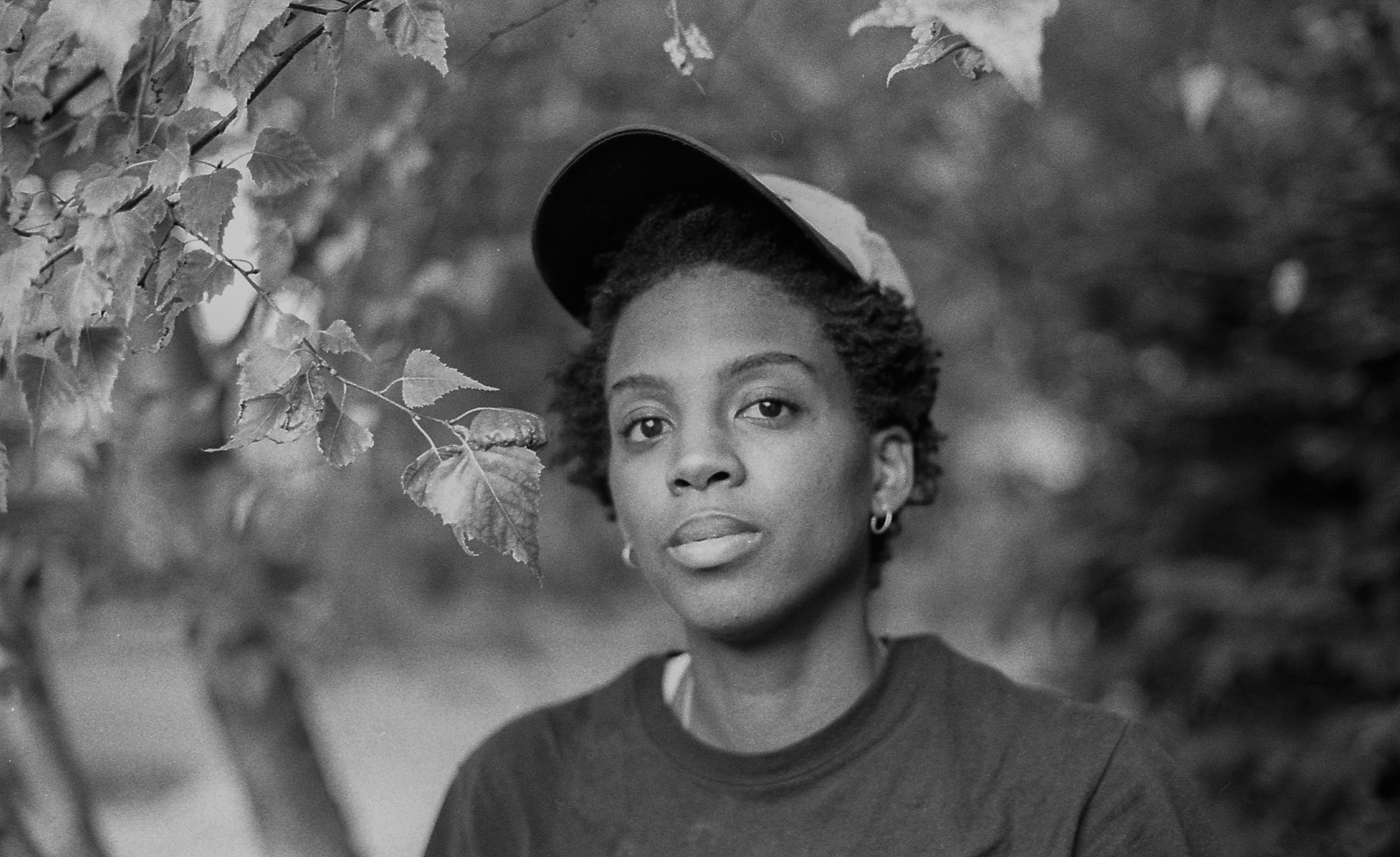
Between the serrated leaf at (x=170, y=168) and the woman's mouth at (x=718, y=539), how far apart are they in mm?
751

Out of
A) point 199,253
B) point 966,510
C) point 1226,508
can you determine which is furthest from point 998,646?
point 199,253

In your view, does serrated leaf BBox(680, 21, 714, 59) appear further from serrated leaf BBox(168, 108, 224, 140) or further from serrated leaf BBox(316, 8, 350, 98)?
Answer: serrated leaf BBox(168, 108, 224, 140)

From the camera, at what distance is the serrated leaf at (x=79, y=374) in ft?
5.05

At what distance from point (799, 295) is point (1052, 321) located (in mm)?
2953

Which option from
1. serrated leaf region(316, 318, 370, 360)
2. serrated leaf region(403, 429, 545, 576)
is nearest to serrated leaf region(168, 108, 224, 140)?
serrated leaf region(316, 318, 370, 360)

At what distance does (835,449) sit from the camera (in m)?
1.99

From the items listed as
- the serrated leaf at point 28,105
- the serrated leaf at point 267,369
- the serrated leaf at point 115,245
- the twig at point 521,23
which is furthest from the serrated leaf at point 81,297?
the twig at point 521,23

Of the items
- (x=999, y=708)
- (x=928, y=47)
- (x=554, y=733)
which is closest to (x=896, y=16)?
(x=928, y=47)

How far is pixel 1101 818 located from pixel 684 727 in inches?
22.6

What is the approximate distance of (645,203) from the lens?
7.03 ft

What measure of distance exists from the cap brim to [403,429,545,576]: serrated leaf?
61 centimetres

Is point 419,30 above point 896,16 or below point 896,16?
above

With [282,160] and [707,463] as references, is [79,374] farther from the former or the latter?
[707,463]

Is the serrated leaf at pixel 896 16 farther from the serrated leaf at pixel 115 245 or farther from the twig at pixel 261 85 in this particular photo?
the serrated leaf at pixel 115 245
